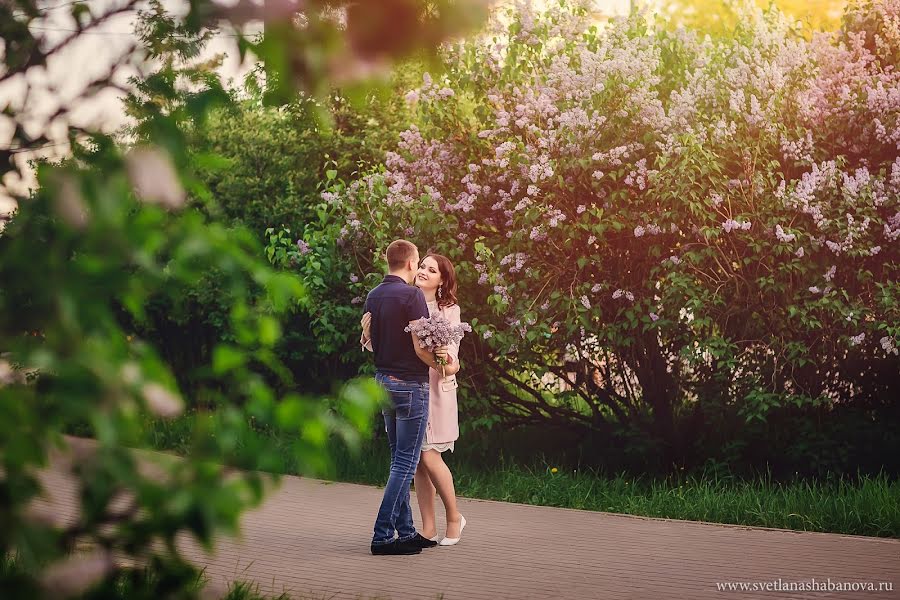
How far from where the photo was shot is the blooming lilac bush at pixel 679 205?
9359 millimetres

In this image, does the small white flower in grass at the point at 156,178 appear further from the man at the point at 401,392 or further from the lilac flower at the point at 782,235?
the lilac flower at the point at 782,235

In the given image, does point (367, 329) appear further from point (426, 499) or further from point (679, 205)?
point (679, 205)

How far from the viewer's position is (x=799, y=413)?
1036cm

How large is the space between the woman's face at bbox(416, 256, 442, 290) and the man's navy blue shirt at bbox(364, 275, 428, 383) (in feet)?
1.28

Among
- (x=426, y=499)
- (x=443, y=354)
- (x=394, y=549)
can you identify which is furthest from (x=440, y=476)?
(x=443, y=354)

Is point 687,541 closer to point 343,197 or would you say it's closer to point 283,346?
point 343,197

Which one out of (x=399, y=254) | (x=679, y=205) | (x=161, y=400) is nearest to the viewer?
(x=161, y=400)

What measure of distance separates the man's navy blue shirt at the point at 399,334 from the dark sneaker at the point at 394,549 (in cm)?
106

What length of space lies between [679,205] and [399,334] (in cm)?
321

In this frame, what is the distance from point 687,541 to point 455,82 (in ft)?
16.7

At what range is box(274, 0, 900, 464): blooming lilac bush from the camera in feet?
30.7

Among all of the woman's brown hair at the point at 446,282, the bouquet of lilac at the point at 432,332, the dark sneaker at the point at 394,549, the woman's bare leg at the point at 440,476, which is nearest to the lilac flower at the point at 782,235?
the woman's brown hair at the point at 446,282

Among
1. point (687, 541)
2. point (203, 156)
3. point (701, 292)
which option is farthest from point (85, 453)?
point (701, 292)

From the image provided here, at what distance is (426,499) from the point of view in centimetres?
775
